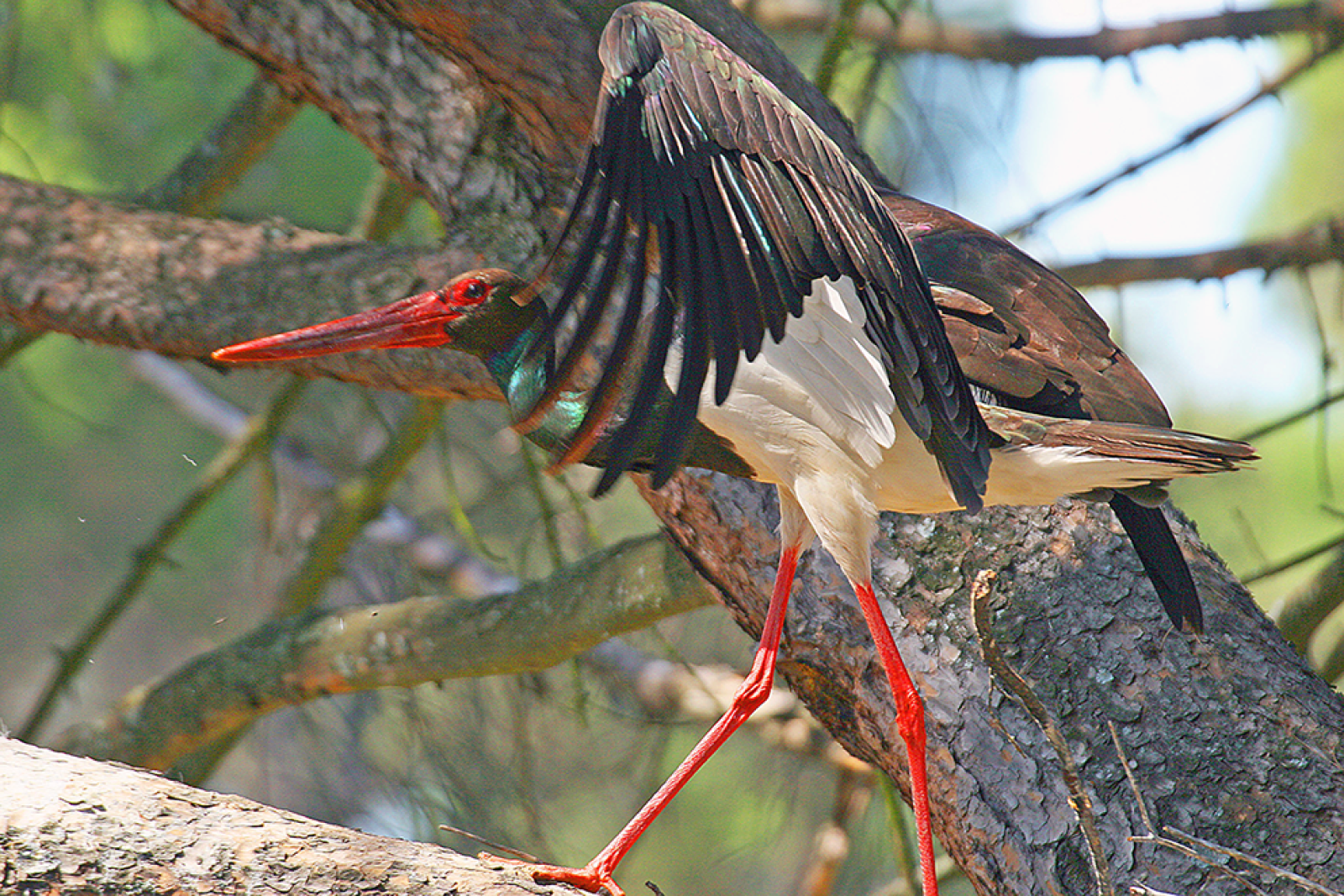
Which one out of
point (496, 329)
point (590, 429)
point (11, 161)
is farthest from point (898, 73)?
point (11, 161)

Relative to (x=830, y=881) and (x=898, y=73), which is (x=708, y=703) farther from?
(x=898, y=73)

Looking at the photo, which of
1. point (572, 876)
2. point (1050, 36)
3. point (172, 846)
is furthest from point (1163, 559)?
point (1050, 36)

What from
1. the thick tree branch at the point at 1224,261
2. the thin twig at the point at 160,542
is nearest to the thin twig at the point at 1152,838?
the thick tree branch at the point at 1224,261

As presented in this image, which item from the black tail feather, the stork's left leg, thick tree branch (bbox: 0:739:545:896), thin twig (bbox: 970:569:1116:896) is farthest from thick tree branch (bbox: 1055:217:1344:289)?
thick tree branch (bbox: 0:739:545:896)

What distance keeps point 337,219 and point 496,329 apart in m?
2.95

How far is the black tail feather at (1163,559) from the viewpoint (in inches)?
70.4

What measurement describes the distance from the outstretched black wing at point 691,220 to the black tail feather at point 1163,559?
71 centimetres

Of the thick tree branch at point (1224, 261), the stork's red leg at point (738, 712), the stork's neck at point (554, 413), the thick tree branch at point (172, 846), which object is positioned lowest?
the thick tree branch at point (172, 846)

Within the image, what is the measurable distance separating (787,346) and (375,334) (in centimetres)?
73

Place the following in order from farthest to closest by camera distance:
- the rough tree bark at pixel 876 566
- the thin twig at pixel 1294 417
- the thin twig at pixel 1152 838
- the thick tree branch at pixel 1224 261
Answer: the thick tree branch at pixel 1224 261
the thin twig at pixel 1294 417
the rough tree bark at pixel 876 566
the thin twig at pixel 1152 838

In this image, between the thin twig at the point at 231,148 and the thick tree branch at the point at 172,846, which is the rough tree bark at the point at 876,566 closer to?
the thin twig at the point at 231,148

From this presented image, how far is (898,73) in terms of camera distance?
308 cm

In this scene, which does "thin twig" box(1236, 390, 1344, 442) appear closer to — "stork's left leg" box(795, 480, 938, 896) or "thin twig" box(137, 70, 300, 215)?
"stork's left leg" box(795, 480, 938, 896)

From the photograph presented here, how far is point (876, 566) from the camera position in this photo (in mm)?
1953
